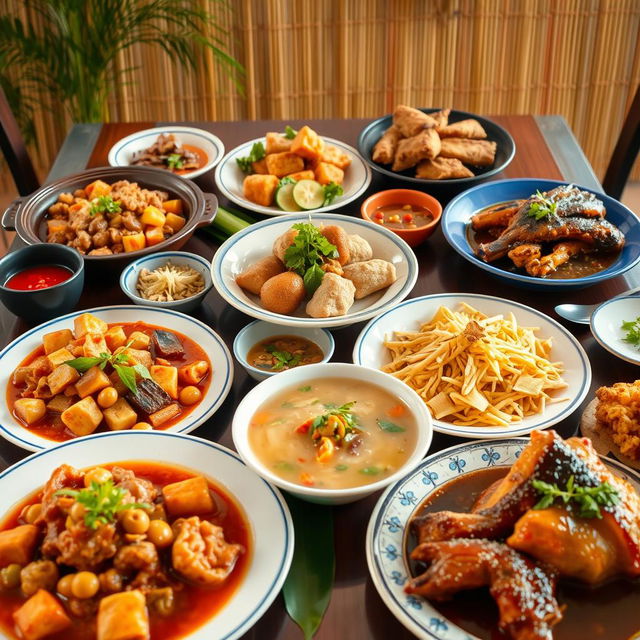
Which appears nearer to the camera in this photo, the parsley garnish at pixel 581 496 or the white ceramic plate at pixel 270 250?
the parsley garnish at pixel 581 496

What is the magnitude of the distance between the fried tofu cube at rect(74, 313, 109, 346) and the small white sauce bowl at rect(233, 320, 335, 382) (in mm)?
443

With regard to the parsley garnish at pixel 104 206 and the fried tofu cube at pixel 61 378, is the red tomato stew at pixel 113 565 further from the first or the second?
the parsley garnish at pixel 104 206

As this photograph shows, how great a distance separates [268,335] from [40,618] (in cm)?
118

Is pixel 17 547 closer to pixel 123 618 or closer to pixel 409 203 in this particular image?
pixel 123 618

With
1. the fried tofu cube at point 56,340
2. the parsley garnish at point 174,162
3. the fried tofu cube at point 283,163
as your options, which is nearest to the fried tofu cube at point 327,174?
the fried tofu cube at point 283,163

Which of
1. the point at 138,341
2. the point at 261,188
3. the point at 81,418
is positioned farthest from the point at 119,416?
the point at 261,188

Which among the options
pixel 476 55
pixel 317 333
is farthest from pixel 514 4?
pixel 317 333

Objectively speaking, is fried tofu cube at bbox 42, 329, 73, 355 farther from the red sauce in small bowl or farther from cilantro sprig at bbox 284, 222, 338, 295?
cilantro sprig at bbox 284, 222, 338, 295

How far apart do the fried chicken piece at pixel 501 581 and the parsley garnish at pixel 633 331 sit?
1.10 m

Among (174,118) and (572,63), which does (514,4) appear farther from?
(174,118)

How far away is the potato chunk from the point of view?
2309 mm

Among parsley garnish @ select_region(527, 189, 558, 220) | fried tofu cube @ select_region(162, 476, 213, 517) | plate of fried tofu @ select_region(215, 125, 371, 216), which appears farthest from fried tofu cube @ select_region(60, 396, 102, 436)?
parsley garnish @ select_region(527, 189, 558, 220)

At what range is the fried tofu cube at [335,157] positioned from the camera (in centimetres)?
334

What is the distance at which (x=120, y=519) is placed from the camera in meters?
1.58
